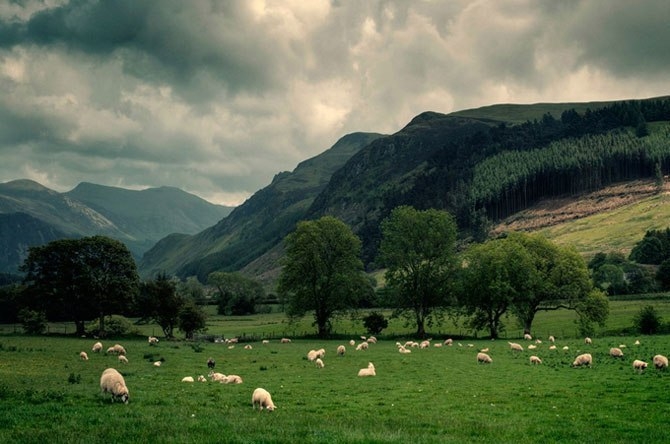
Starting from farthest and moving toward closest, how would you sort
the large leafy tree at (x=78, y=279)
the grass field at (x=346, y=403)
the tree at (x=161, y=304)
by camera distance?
the tree at (x=161, y=304) < the large leafy tree at (x=78, y=279) < the grass field at (x=346, y=403)

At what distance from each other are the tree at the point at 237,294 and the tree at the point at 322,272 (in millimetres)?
71343

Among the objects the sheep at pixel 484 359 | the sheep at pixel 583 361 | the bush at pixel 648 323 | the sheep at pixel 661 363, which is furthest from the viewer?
the bush at pixel 648 323

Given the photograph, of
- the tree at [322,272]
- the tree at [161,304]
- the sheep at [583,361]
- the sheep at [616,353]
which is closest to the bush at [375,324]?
the tree at [322,272]

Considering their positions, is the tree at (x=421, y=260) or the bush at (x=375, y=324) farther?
the bush at (x=375, y=324)

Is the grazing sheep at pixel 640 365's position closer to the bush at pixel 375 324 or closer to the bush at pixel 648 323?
the bush at pixel 648 323

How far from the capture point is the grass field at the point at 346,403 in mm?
14781

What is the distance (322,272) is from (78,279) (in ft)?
119

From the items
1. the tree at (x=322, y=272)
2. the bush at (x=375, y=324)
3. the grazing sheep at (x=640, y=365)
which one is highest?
the tree at (x=322, y=272)

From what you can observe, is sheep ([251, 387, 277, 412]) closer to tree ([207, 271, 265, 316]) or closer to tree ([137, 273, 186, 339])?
tree ([137, 273, 186, 339])

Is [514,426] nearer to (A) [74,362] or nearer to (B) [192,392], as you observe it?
(B) [192,392]

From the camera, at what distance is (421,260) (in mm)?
76812

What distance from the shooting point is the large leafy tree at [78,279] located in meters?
75.2

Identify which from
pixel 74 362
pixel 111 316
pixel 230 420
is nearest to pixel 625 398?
pixel 230 420

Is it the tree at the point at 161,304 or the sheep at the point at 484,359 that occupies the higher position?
the tree at the point at 161,304
